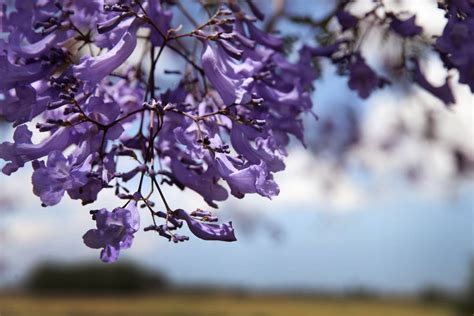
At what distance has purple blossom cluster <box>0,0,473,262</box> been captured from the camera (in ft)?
3.48

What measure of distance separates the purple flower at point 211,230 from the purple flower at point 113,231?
3.4 inches

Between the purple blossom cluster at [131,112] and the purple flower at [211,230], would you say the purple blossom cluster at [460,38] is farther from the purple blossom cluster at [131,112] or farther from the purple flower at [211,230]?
the purple flower at [211,230]

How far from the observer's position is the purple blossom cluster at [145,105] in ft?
3.48

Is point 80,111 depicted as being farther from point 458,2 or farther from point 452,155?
point 452,155

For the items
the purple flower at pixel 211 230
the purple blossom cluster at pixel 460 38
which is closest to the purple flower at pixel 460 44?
the purple blossom cluster at pixel 460 38

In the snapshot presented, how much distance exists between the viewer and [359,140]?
584 centimetres

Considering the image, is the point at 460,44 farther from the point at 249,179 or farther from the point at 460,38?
the point at 249,179

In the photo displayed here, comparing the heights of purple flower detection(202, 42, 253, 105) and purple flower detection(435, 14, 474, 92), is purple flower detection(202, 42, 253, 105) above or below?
below

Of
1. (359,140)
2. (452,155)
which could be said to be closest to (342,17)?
(452,155)

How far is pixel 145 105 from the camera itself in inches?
41.9

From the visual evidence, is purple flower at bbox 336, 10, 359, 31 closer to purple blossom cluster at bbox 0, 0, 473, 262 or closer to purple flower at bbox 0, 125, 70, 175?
purple blossom cluster at bbox 0, 0, 473, 262

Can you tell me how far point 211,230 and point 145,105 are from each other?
0.22 metres

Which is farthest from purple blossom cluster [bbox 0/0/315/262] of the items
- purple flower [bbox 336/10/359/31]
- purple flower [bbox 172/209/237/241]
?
purple flower [bbox 336/10/359/31]

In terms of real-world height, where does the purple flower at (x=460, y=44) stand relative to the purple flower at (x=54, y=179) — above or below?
above
